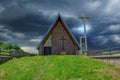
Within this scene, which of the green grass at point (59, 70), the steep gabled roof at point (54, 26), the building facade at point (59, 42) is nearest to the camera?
the green grass at point (59, 70)

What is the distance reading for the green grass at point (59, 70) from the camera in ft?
95.6

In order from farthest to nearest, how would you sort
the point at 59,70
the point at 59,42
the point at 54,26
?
the point at 59,42, the point at 54,26, the point at 59,70

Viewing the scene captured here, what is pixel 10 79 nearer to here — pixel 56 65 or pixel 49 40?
pixel 56 65

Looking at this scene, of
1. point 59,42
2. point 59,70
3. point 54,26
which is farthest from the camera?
point 59,42

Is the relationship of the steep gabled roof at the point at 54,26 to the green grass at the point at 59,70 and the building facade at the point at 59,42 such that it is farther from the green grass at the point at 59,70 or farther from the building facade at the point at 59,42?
the green grass at the point at 59,70

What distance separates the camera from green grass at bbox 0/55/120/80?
29.1m

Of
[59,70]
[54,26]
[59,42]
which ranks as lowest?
[59,70]

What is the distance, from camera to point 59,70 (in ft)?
104

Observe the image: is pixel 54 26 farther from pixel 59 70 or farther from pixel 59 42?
pixel 59 70

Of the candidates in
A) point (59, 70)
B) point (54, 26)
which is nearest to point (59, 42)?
point (54, 26)

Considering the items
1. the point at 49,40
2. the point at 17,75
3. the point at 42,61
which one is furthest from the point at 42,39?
the point at 17,75

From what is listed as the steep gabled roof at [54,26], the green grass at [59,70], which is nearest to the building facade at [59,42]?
the steep gabled roof at [54,26]

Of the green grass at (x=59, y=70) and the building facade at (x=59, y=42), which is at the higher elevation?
the building facade at (x=59, y=42)

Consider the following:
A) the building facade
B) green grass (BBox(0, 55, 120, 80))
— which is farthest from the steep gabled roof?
green grass (BBox(0, 55, 120, 80))
